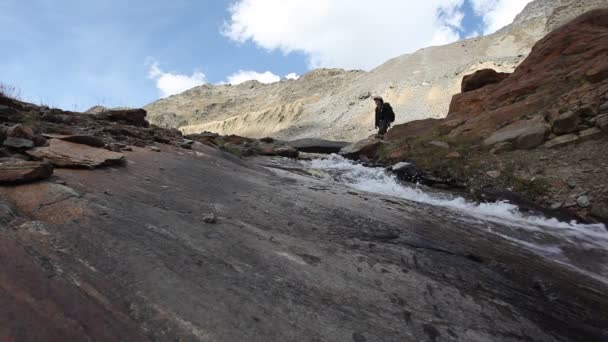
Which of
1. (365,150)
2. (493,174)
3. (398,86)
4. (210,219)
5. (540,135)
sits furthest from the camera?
(398,86)

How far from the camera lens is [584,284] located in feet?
10.7

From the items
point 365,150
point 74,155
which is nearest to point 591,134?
point 365,150

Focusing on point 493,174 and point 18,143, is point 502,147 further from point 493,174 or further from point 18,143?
point 18,143

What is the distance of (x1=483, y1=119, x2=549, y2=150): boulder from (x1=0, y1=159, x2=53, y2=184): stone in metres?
8.09

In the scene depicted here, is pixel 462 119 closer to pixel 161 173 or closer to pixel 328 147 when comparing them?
pixel 328 147

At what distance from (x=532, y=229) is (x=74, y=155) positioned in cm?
571

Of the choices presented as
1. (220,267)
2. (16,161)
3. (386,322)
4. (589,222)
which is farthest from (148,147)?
(589,222)

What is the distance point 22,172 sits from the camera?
297cm

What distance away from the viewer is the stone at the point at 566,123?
291 inches

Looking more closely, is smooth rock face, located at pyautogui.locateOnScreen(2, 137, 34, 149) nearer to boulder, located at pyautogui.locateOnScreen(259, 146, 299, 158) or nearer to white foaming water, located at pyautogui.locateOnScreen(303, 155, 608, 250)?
white foaming water, located at pyautogui.locateOnScreen(303, 155, 608, 250)

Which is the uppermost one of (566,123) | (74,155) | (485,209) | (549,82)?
(549,82)

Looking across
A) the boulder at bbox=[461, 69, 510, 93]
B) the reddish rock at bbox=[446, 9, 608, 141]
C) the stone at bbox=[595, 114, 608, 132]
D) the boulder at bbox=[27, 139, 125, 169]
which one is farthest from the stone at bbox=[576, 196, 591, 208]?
the boulder at bbox=[461, 69, 510, 93]

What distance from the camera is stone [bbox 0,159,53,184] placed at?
291 centimetres

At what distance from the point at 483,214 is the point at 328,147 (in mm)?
9497
